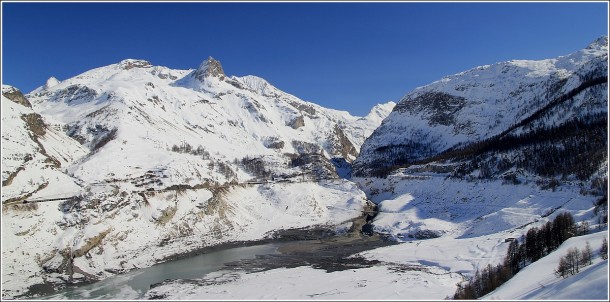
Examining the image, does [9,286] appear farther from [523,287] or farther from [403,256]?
[523,287]

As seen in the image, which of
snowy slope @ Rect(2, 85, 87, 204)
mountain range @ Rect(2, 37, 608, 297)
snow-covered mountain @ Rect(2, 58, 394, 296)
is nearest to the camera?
snow-covered mountain @ Rect(2, 58, 394, 296)

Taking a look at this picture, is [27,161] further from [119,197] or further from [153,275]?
[153,275]

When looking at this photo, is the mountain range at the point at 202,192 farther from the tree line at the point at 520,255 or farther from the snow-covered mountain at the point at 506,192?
the tree line at the point at 520,255

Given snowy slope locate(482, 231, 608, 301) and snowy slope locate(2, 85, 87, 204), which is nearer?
snowy slope locate(482, 231, 608, 301)

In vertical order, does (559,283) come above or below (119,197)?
below

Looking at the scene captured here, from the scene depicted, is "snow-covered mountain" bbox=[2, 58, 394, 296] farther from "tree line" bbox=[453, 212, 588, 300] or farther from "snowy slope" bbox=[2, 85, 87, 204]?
"tree line" bbox=[453, 212, 588, 300]

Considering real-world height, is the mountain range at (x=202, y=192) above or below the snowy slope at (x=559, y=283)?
above

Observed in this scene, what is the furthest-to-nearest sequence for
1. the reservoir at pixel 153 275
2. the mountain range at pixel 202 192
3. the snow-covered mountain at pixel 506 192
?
1. the mountain range at pixel 202 192
2. the snow-covered mountain at pixel 506 192
3. the reservoir at pixel 153 275

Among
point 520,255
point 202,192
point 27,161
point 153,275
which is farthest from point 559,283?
point 27,161

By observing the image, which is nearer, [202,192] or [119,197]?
[119,197]

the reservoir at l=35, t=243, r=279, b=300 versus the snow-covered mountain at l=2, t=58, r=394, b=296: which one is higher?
the snow-covered mountain at l=2, t=58, r=394, b=296

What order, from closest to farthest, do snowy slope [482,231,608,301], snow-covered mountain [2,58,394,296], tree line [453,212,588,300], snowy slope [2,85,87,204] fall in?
snowy slope [482,231,608,301], tree line [453,212,588,300], snow-covered mountain [2,58,394,296], snowy slope [2,85,87,204]

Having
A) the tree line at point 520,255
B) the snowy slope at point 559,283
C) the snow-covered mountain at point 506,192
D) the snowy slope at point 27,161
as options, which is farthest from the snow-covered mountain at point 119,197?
the snowy slope at point 559,283

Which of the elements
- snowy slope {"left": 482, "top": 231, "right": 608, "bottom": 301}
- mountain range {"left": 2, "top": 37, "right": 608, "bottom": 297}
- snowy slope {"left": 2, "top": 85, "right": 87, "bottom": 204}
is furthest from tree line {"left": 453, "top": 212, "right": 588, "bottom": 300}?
snowy slope {"left": 2, "top": 85, "right": 87, "bottom": 204}
